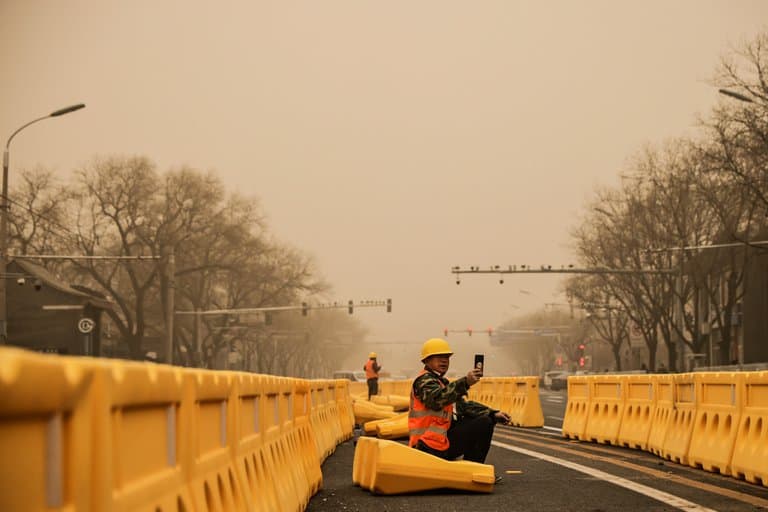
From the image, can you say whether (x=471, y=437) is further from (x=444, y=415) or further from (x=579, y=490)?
(x=579, y=490)

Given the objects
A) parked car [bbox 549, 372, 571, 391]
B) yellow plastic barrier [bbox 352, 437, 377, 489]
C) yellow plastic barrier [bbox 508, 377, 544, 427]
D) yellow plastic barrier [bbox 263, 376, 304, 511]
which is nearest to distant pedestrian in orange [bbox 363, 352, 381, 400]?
yellow plastic barrier [bbox 508, 377, 544, 427]

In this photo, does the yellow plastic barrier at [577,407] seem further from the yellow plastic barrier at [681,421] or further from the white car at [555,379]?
the white car at [555,379]

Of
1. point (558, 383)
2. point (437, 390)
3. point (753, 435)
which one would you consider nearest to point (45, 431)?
point (437, 390)

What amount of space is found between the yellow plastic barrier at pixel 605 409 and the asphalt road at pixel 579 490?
2066 millimetres

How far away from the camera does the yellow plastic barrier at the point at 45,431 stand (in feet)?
8.98

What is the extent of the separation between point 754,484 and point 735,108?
35604mm

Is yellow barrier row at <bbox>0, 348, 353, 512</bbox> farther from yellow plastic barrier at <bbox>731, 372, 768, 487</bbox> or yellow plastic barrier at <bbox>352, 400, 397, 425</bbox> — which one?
yellow plastic barrier at <bbox>352, 400, 397, 425</bbox>

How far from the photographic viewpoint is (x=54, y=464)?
3.15 metres

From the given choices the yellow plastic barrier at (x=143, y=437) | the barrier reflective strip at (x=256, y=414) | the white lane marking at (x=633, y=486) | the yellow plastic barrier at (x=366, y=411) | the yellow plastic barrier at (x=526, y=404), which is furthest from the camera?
the yellow plastic barrier at (x=526, y=404)

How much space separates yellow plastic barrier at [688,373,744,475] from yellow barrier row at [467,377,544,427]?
10836 mm

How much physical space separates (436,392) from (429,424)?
16.6 inches

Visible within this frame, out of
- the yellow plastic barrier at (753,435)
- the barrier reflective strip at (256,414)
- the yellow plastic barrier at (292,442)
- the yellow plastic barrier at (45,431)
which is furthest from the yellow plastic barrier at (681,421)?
the yellow plastic barrier at (45,431)

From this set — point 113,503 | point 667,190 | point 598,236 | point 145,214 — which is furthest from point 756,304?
point 113,503

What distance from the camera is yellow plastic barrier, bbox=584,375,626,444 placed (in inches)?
732
